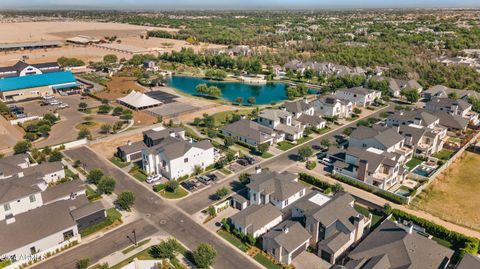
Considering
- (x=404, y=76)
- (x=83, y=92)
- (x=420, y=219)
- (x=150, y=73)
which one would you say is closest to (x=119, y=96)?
(x=83, y=92)

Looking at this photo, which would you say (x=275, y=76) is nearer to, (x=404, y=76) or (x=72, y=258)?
(x=404, y=76)

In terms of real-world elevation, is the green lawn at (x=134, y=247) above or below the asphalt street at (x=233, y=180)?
below

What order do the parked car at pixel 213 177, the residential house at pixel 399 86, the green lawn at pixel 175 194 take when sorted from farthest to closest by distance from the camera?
the residential house at pixel 399 86
the parked car at pixel 213 177
the green lawn at pixel 175 194

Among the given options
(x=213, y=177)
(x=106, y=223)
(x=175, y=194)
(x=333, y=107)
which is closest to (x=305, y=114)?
(x=333, y=107)

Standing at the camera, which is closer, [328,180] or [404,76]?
[328,180]

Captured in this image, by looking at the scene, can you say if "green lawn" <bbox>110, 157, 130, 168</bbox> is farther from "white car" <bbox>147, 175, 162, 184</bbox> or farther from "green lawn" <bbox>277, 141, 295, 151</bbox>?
"green lawn" <bbox>277, 141, 295, 151</bbox>

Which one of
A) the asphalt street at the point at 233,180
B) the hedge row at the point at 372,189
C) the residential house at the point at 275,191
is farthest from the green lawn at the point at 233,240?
the hedge row at the point at 372,189

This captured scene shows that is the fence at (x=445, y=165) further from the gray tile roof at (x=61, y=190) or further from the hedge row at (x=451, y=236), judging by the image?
the gray tile roof at (x=61, y=190)
